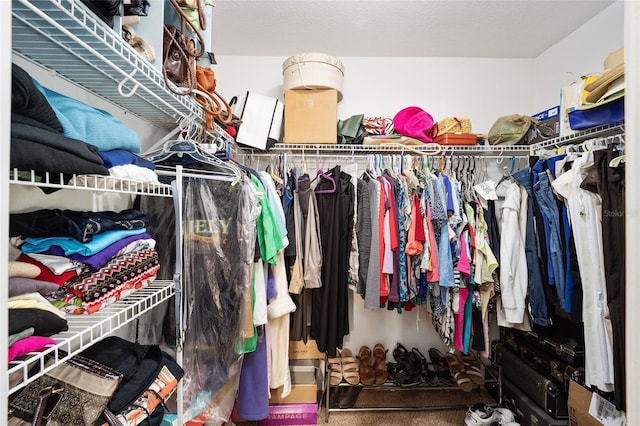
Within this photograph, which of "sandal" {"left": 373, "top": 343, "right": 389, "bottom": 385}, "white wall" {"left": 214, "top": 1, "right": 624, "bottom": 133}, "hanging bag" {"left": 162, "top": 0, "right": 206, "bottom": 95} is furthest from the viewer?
"white wall" {"left": 214, "top": 1, "right": 624, "bottom": 133}

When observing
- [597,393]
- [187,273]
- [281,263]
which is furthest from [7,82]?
[597,393]

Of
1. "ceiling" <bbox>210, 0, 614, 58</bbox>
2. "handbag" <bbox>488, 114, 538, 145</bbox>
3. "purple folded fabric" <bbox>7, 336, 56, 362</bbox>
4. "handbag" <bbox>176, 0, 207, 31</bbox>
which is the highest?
"ceiling" <bbox>210, 0, 614, 58</bbox>

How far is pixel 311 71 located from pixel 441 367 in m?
2.22

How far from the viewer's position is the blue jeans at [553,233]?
1.55 m

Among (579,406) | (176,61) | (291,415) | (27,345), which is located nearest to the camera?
(27,345)

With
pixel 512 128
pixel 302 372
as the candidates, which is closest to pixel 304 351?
pixel 302 372

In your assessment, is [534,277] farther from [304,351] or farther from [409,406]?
[304,351]

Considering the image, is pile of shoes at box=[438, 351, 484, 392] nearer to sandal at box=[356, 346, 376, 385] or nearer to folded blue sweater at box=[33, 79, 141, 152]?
sandal at box=[356, 346, 376, 385]

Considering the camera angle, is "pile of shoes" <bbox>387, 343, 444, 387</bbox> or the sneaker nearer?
the sneaker

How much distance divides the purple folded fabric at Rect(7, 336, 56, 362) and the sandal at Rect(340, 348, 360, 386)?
1.91m

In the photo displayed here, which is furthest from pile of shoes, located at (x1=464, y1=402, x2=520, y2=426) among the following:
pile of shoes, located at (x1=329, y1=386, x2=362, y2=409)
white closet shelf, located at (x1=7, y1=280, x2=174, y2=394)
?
Answer: white closet shelf, located at (x1=7, y1=280, x2=174, y2=394)

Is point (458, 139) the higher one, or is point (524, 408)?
point (458, 139)

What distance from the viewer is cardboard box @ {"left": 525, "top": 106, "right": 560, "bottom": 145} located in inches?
73.0

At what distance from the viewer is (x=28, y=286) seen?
1.86ft
